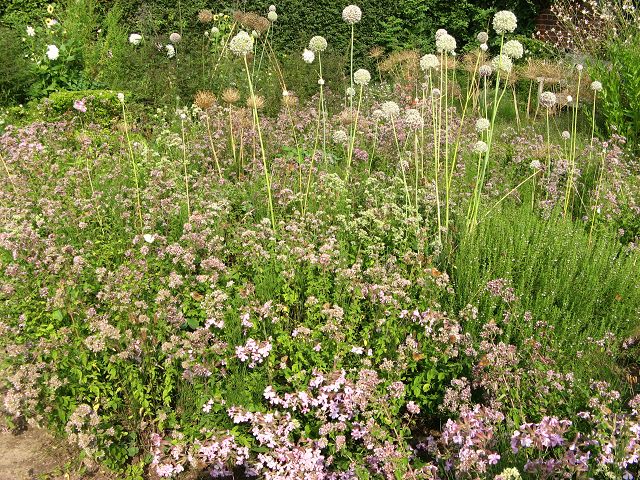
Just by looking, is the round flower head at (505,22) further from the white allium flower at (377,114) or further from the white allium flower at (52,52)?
the white allium flower at (52,52)

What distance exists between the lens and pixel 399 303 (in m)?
3.01

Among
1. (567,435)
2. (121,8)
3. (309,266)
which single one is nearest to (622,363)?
(567,435)

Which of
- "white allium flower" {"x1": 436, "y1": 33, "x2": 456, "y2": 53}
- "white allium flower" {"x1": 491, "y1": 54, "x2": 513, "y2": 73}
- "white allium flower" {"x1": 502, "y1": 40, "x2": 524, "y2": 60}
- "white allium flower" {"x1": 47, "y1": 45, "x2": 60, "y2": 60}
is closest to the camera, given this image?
"white allium flower" {"x1": 491, "y1": 54, "x2": 513, "y2": 73}

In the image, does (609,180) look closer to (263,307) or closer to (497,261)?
(497,261)

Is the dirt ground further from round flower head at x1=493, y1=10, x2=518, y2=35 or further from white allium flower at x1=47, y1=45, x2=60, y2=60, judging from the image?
white allium flower at x1=47, y1=45, x2=60, y2=60

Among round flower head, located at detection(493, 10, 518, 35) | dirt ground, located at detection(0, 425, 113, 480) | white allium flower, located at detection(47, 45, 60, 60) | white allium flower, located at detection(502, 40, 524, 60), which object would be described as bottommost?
dirt ground, located at detection(0, 425, 113, 480)

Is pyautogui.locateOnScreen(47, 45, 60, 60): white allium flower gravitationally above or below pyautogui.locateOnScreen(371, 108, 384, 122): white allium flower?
above

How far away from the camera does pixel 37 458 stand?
310cm

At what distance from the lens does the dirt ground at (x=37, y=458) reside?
2972mm

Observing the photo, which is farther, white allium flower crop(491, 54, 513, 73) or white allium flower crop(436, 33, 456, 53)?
white allium flower crop(436, 33, 456, 53)

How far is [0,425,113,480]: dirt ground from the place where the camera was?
117 inches

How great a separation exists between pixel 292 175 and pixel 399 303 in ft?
6.27

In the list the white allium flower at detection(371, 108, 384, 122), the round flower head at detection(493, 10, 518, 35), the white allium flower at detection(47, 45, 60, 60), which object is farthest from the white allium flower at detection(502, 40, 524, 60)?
the white allium flower at detection(47, 45, 60, 60)

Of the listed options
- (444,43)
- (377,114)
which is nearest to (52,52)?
(377,114)
